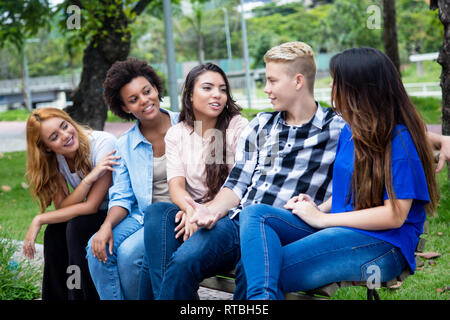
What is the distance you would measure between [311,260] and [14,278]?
2.41 meters

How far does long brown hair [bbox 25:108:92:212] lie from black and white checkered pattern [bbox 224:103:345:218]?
3.19 feet

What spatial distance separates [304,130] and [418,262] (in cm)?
84

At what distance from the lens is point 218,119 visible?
3.23m

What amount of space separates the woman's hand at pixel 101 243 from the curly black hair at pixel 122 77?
0.86 m

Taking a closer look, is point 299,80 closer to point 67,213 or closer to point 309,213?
point 309,213

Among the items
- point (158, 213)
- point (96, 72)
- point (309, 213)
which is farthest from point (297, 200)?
point (96, 72)

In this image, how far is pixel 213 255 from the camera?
101 inches

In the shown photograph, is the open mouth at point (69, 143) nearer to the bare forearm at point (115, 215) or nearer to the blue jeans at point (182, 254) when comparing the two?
the bare forearm at point (115, 215)

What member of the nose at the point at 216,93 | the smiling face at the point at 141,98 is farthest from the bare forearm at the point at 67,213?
the nose at the point at 216,93

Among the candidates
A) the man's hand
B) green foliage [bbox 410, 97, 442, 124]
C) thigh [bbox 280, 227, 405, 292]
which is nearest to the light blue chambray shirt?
the man's hand

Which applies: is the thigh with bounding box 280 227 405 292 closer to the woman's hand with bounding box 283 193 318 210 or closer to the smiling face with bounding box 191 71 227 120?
the woman's hand with bounding box 283 193 318 210

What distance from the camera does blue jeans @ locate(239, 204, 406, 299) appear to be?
2.33m
